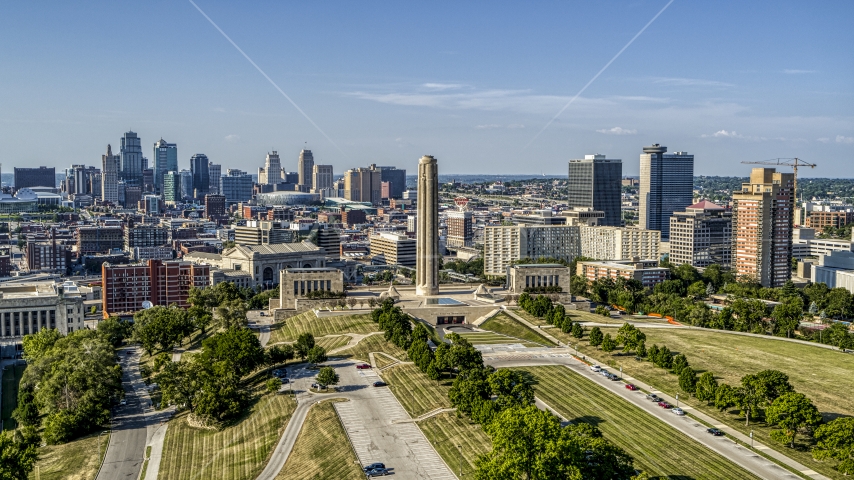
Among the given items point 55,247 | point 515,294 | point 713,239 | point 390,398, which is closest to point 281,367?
point 390,398

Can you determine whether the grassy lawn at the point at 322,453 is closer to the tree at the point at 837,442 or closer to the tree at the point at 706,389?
the tree at the point at 706,389

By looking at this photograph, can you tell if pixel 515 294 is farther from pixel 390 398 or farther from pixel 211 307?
pixel 390 398

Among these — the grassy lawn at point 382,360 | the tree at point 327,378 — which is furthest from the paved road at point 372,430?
the grassy lawn at point 382,360

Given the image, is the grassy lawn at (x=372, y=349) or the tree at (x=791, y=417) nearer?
the tree at (x=791, y=417)

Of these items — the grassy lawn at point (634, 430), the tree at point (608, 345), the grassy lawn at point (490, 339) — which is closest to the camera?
the grassy lawn at point (634, 430)

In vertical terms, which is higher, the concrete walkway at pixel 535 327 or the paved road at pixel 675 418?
the concrete walkway at pixel 535 327

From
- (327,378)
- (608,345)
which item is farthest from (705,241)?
(327,378)
